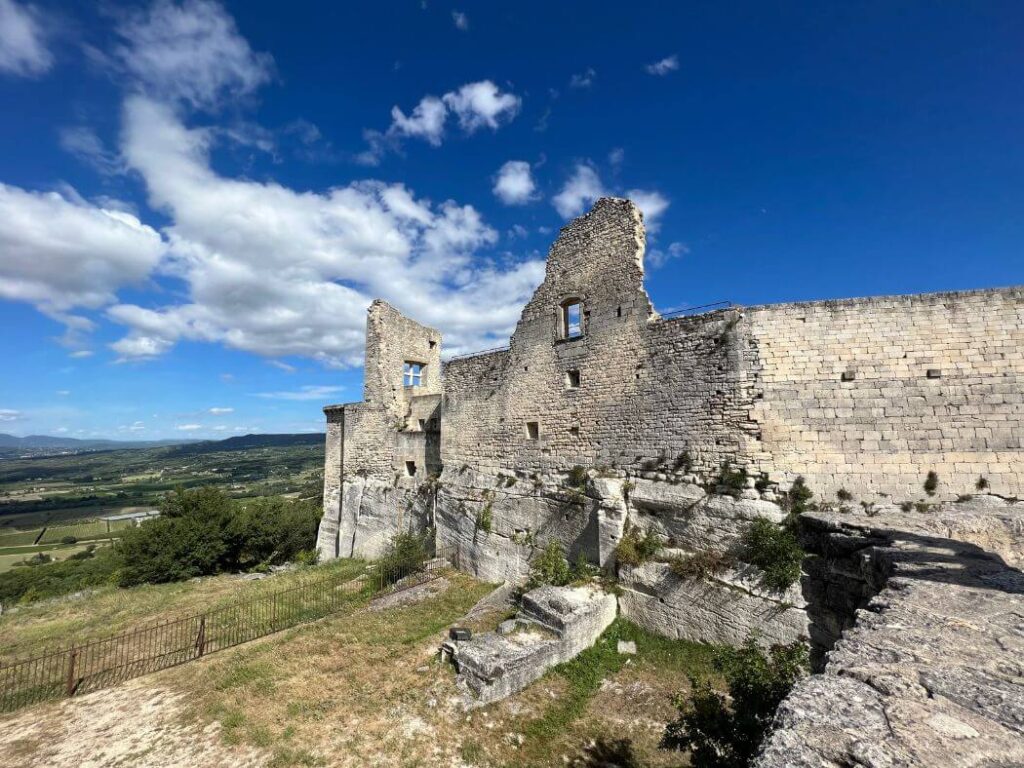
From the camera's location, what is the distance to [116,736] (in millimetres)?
7137

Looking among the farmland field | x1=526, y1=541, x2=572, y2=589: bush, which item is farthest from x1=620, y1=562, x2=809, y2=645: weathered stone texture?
the farmland field

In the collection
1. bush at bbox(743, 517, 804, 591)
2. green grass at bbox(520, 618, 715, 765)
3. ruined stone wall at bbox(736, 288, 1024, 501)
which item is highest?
ruined stone wall at bbox(736, 288, 1024, 501)

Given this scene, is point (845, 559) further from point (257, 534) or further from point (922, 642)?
point (257, 534)

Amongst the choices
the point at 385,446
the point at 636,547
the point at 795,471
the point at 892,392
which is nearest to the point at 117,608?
the point at 385,446

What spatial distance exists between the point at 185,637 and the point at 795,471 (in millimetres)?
15471

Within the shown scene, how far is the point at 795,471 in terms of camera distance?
9.27m

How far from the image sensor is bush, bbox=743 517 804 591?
8.39m

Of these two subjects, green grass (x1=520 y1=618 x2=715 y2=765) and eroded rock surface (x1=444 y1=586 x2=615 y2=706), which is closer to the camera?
green grass (x1=520 y1=618 x2=715 y2=765)

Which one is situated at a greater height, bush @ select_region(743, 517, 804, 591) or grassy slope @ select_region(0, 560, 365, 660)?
bush @ select_region(743, 517, 804, 591)

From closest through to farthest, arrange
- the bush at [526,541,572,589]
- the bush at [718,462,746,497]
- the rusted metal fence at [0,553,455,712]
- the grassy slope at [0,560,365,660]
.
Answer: the rusted metal fence at [0,553,455,712]
the bush at [718,462,746,497]
the bush at [526,541,572,589]
the grassy slope at [0,560,365,660]

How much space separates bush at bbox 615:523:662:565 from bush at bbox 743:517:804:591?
2029mm

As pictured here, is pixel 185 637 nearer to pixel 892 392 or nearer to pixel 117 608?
pixel 117 608

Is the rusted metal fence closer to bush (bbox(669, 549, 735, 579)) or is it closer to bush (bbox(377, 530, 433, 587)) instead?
bush (bbox(377, 530, 433, 587))

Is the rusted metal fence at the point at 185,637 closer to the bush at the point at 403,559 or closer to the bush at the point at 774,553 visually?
the bush at the point at 403,559
